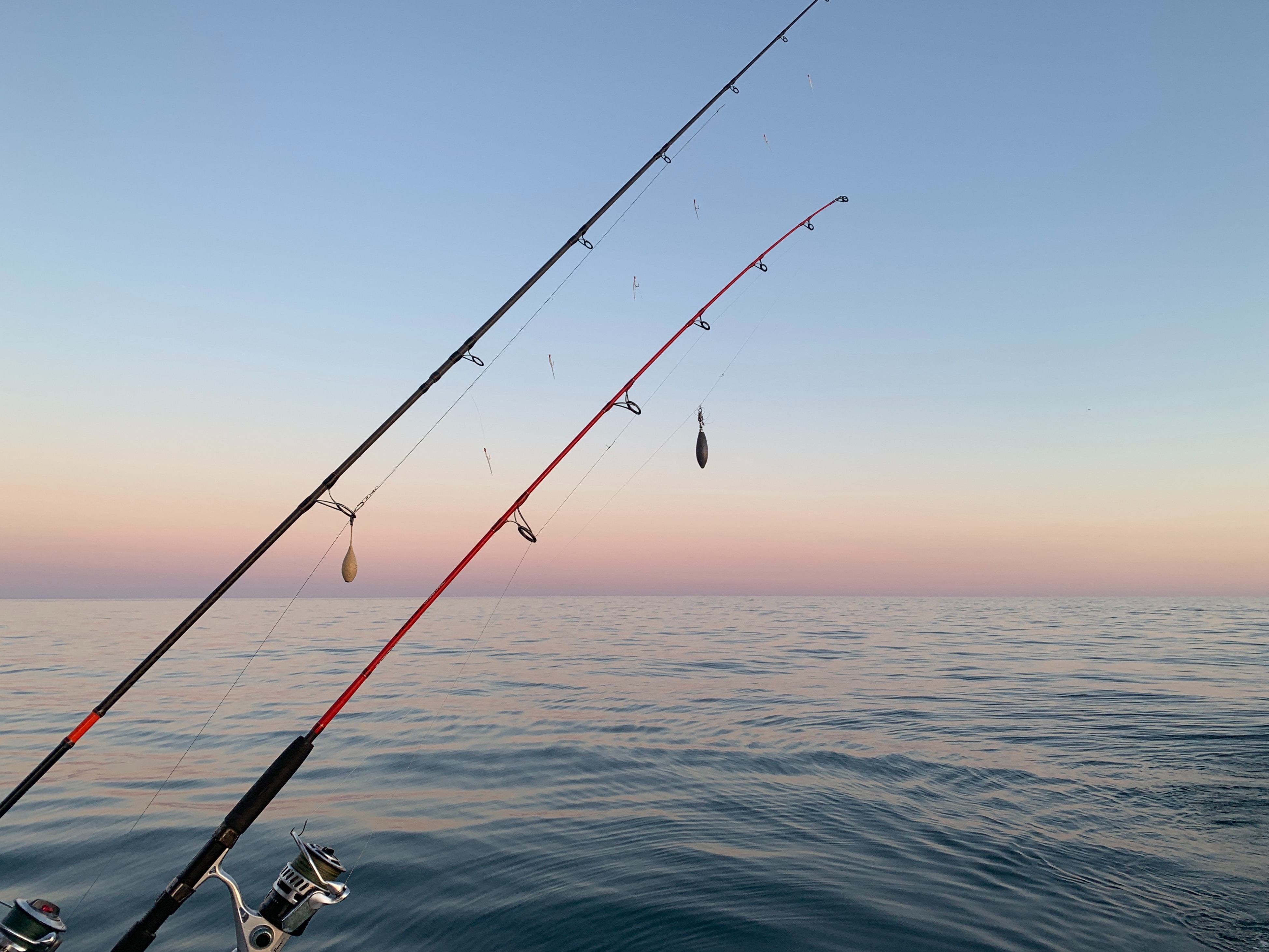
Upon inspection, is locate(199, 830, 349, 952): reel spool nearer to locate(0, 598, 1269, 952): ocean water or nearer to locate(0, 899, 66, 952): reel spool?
locate(0, 899, 66, 952): reel spool

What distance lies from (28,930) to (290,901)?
1031 mm

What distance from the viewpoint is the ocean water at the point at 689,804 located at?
18.9 feet

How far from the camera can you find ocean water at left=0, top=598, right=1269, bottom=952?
575 cm

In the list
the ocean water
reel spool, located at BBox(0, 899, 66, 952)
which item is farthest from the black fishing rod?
the ocean water

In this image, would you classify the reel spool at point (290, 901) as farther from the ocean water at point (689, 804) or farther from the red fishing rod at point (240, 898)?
the ocean water at point (689, 804)

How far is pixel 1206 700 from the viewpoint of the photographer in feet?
48.1

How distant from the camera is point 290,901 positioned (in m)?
3.61

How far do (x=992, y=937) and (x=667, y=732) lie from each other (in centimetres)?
737

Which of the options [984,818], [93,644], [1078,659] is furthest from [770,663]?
[93,644]

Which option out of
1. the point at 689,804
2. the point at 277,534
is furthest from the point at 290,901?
the point at 689,804

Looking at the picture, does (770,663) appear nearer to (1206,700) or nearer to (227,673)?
(1206,700)

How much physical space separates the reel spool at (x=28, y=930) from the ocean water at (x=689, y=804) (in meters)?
2.51

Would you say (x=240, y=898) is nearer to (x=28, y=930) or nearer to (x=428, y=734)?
(x=28, y=930)

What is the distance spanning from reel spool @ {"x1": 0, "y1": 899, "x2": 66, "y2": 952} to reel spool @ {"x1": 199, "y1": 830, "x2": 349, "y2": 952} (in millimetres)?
600
